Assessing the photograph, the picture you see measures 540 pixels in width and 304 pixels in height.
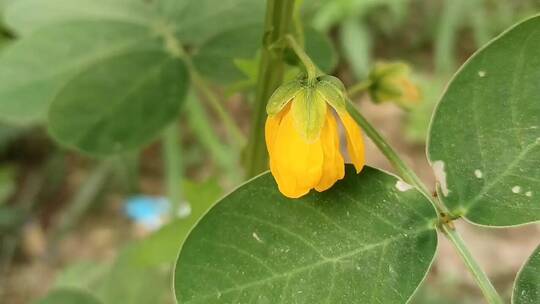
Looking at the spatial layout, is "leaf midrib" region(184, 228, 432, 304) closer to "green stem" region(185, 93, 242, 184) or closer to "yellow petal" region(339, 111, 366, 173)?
"yellow petal" region(339, 111, 366, 173)

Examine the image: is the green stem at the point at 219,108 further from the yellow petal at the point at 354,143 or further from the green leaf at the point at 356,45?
the green leaf at the point at 356,45

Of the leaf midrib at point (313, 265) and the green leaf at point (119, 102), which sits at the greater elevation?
the leaf midrib at point (313, 265)

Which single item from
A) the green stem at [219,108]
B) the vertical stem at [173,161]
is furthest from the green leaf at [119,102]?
the vertical stem at [173,161]

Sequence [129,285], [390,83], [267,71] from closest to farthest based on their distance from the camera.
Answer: [267,71] < [390,83] < [129,285]

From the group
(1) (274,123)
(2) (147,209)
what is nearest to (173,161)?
(2) (147,209)

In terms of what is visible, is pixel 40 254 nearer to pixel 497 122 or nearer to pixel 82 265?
pixel 82 265

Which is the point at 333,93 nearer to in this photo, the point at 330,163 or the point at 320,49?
the point at 330,163
